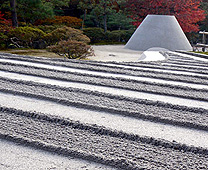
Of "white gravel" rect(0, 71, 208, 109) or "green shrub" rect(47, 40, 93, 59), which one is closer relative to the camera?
"white gravel" rect(0, 71, 208, 109)

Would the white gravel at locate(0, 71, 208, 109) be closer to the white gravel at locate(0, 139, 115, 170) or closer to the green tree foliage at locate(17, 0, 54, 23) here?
the white gravel at locate(0, 139, 115, 170)

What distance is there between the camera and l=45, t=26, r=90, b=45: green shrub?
443 inches

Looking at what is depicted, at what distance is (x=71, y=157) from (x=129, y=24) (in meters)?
21.3

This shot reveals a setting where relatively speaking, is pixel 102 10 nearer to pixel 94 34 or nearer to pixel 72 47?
pixel 94 34

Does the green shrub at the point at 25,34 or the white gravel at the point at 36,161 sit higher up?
the green shrub at the point at 25,34

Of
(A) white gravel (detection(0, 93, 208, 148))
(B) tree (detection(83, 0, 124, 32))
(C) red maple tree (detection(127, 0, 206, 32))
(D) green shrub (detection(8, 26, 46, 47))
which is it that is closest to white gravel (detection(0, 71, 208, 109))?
(A) white gravel (detection(0, 93, 208, 148))

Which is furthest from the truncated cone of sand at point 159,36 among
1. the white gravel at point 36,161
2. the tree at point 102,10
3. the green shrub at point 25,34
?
the white gravel at point 36,161

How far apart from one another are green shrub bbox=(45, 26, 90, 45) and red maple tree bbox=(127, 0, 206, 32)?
28.2 feet

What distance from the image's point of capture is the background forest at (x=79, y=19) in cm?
1250

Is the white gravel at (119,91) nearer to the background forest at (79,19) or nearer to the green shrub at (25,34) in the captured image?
the background forest at (79,19)

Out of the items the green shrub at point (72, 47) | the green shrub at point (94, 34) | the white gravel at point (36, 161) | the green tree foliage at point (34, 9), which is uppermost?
the green tree foliage at point (34, 9)

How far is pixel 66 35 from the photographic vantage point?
38.3 feet

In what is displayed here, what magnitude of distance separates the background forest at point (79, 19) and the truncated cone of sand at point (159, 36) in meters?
3.41

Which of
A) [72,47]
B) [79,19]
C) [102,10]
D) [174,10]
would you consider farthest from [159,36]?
[79,19]
